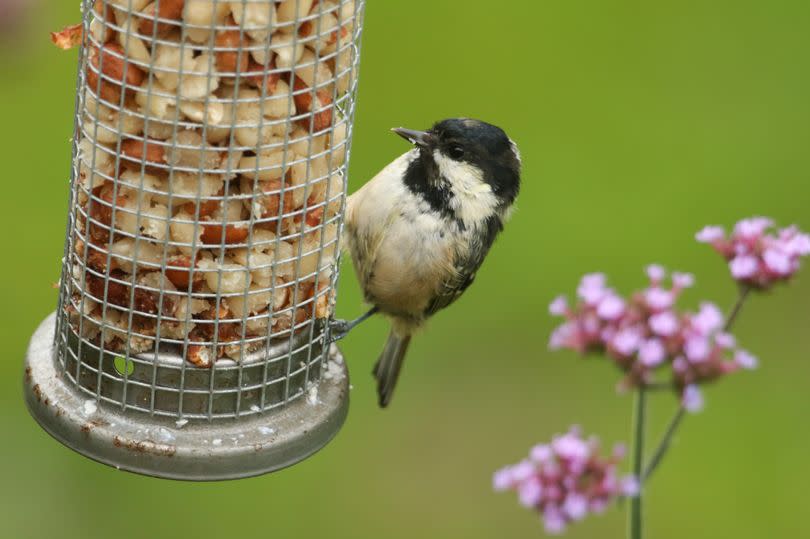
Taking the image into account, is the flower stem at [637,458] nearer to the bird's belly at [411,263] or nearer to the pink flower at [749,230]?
the pink flower at [749,230]

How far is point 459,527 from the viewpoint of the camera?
6.98 meters

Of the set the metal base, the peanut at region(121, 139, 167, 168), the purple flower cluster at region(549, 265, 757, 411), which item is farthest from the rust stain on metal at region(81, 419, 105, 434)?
the purple flower cluster at region(549, 265, 757, 411)

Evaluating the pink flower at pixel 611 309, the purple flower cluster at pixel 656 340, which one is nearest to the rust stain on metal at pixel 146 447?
the purple flower cluster at pixel 656 340

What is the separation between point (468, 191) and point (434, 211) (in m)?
0.12

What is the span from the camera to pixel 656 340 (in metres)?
3.32

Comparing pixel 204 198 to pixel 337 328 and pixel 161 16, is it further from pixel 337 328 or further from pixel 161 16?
pixel 337 328

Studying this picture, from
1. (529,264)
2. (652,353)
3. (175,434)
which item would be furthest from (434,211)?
(529,264)

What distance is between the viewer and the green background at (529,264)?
6.81 m

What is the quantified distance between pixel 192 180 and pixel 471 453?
3.57m

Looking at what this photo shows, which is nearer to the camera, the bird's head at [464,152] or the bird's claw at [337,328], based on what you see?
the bird's claw at [337,328]

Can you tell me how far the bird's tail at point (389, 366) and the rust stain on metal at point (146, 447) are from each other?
1.66m

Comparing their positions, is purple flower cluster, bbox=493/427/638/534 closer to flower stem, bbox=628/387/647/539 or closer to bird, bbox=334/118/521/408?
flower stem, bbox=628/387/647/539

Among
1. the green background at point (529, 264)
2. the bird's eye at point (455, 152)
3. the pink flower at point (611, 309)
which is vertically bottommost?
the green background at point (529, 264)

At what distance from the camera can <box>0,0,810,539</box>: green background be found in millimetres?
6812
